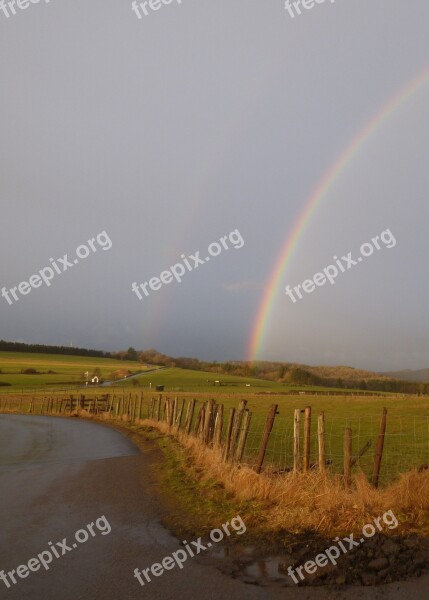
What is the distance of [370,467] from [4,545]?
1124cm

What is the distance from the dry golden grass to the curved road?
5.84 feet

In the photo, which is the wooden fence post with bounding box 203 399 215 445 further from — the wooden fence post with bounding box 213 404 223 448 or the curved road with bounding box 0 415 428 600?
the curved road with bounding box 0 415 428 600

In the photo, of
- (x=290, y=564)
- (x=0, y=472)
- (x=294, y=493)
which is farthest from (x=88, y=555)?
(x=0, y=472)

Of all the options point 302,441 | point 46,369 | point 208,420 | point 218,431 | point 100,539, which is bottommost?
point 302,441

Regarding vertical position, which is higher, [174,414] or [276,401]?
[174,414]

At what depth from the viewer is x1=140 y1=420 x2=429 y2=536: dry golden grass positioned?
847 centimetres

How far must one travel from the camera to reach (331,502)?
8906mm

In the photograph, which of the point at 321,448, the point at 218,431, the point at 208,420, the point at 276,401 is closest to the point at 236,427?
the point at 218,431

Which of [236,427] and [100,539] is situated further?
[236,427]

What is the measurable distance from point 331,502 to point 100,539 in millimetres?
3652

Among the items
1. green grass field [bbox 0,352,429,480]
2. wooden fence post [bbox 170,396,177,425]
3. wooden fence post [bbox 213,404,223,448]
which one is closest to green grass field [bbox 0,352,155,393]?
green grass field [bbox 0,352,429,480]

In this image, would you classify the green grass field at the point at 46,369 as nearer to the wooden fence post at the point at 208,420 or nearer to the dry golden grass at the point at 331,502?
the wooden fence post at the point at 208,420

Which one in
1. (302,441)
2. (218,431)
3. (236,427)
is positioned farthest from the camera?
(302,441)

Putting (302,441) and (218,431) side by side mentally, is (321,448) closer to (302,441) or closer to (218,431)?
(218,431)
